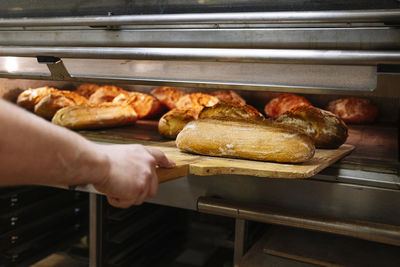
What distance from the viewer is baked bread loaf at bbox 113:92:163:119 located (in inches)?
100

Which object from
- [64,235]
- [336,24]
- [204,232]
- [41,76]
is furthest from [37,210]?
[336,24]

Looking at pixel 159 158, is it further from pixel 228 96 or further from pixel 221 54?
pixel 228 96

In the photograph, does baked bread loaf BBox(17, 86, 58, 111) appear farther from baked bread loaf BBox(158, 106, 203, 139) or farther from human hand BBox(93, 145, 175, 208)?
human hand BBox(93, 145, 175, 208)

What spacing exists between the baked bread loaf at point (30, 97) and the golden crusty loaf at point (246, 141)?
4.85 ft

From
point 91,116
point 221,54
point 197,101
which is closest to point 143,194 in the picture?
point 221,54

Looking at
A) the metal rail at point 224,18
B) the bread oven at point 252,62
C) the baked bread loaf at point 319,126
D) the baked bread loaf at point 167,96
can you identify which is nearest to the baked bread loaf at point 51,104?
the bread oven at point 252,62

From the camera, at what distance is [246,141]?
1.40 meters

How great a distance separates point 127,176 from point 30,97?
200 centimetres

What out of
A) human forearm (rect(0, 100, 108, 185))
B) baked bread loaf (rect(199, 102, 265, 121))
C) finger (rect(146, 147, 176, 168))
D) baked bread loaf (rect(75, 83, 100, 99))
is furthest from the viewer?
baked bread loaf (rect(75, 83, 100, 99))

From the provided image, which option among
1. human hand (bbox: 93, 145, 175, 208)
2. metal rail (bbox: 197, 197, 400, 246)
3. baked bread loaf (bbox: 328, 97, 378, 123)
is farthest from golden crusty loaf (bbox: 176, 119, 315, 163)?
baked bread loaf (bbox: 328, 97, 378, 123)

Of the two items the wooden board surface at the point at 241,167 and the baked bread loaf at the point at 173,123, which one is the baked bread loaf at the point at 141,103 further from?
the wooden board surface at the point at 241,167

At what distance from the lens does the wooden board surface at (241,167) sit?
1190mm

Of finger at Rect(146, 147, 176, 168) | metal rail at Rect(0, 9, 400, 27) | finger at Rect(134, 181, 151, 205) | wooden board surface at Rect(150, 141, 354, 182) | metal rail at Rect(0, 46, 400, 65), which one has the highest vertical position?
metal rail at Rect(0, 9, 400, 27)

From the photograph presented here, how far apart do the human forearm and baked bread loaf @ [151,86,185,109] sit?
1.98 meters
